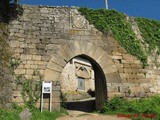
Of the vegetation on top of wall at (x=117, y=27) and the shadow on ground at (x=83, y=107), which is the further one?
the shadow on ground at (x=83, y=107)

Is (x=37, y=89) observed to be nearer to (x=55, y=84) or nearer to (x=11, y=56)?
(x=55, y=84)

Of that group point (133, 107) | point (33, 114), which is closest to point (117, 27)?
point (133, 107)

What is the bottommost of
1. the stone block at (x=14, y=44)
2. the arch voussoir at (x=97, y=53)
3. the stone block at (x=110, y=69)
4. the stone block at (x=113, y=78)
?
the stone block at (x=113, y=78)

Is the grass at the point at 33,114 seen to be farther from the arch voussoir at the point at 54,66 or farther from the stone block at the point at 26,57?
the stone block at the point at 26,57

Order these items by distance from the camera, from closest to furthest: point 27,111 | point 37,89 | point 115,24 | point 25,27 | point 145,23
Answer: point 27,111, point 37,89, point 25,27, point 115,24, point 145,23

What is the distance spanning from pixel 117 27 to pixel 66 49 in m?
2.35

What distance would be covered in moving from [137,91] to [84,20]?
327 centimetres

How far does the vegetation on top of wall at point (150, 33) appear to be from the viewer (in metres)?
11.0

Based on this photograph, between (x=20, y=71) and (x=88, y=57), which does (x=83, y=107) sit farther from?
(x=20, y=71)

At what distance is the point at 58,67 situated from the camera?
368 inches

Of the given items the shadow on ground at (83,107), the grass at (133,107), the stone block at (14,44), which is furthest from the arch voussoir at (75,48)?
the shadow on ground at (83,107)

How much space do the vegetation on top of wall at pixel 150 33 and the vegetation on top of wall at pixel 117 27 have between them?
55 cm

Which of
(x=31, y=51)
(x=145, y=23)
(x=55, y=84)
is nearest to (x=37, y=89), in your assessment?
(x=55, y=84)

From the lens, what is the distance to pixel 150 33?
1124cm
